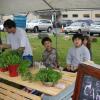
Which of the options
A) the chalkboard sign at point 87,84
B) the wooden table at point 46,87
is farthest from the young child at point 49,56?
the chalkboard sign at point 87,84

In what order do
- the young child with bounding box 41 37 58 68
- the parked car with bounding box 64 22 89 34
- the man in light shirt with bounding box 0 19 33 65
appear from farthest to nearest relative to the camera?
the parked car with bounding box 64 22 89 34, the young child with bounding box 41 37 58 68, the man in light shirt with bounding box 0 19 33 65

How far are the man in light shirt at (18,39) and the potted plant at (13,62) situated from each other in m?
1.09

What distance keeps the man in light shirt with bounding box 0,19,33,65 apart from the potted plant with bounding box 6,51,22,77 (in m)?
1.09

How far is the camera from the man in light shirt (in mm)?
4777

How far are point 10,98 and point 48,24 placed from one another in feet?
75.3

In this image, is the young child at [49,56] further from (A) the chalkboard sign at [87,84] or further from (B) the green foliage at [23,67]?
(A) the chalkboard sign at [87,84]

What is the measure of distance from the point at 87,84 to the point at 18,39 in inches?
113

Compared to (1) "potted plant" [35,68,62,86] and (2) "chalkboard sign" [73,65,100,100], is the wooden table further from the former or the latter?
(2) "chalkboard sign" [73,65,100,100]

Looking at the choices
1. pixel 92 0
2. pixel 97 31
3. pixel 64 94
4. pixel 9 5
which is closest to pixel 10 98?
pixel 64 94

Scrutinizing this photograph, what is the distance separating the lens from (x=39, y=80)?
127 inches

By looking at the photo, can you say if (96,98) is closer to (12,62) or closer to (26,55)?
(12,62)

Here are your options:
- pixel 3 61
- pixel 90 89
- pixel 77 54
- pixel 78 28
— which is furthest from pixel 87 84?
pixel 78 28

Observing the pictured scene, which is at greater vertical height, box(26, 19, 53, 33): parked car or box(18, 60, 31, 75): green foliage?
box(26, 19, 53, 33): parked car

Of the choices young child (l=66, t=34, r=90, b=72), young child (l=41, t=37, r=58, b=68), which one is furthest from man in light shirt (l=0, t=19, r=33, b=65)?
young child (l=66, t=34, r=90, b=72)
